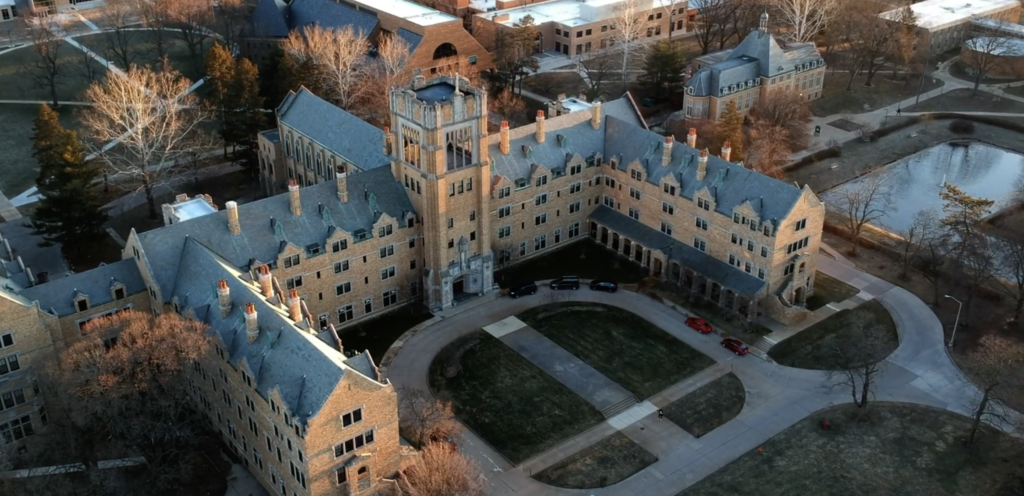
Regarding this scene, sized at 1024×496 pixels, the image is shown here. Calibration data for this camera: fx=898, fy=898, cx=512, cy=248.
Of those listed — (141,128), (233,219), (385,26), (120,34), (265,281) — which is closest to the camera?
(265,281)

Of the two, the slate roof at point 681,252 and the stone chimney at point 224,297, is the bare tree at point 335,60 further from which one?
the stone chimney at point 224,297

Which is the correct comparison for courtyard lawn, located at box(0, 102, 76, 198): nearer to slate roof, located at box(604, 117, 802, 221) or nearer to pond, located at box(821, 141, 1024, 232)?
slate roof, located at box(604, 117, 802, 221)

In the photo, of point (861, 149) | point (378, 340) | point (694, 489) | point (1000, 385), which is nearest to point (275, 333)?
point (378, 340)

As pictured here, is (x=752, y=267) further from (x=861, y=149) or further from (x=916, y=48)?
(x=916, y=48)

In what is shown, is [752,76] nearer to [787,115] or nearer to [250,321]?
[787,115]

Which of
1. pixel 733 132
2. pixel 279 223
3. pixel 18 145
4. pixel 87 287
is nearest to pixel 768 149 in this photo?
pixel 733 132

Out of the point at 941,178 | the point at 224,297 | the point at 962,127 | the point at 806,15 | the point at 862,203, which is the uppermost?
the point at 806,15
